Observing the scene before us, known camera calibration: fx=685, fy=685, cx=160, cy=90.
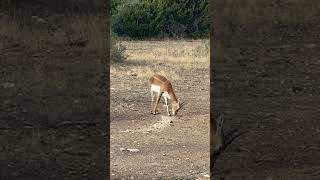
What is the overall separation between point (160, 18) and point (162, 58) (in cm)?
456

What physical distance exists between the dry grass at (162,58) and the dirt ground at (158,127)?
2cm

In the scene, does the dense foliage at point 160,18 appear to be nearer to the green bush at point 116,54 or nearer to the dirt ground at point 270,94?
the green bush at point 116,54

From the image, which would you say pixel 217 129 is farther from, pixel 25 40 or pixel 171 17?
pixel 171 17

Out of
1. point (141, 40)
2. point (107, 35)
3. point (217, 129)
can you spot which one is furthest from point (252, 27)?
point (141, 40)

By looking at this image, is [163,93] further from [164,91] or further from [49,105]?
[49,105]

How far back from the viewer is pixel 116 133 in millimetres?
5504

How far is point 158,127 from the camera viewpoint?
5938 millimetres

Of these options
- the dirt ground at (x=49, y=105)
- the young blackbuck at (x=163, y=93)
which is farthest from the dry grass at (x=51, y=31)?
the young blackbuck at (x=163, y=93)

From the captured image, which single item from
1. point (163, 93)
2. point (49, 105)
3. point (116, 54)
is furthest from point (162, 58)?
point (49, 105)

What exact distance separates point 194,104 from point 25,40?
15.5 feet

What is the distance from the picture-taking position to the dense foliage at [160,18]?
54.9 feet

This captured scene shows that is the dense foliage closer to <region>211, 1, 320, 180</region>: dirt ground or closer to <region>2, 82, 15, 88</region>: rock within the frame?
<region>211, 1, 320, 180</region>: dirt ground

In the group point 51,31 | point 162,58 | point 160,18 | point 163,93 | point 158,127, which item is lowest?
point 158,127

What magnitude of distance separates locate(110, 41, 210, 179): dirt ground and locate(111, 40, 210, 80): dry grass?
17 millimetres
